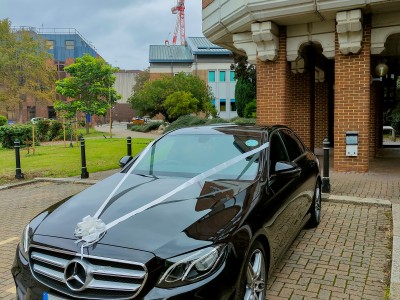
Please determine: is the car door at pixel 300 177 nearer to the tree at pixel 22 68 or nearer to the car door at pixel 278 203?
the car door at pixel 278 203

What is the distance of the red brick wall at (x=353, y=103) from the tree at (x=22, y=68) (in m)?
45.8

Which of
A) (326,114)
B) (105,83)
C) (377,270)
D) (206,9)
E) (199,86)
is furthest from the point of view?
(199,86)

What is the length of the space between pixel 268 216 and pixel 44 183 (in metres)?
8.36

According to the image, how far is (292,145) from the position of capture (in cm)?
526

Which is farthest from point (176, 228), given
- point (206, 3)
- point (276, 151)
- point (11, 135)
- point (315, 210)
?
point (11, 135)

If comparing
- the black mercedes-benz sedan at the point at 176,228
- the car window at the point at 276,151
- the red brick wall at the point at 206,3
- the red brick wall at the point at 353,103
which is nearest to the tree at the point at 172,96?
the red brick wall at the point at 206,3

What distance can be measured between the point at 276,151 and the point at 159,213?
182 centimetres

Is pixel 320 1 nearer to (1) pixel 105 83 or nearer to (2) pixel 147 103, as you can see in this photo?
(1) pixel 105 83

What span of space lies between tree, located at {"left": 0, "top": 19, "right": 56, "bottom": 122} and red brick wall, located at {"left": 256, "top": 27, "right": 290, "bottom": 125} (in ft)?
144

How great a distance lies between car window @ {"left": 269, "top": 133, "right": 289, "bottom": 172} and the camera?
4.14 meters

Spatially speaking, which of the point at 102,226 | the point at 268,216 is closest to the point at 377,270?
the point at 268,216

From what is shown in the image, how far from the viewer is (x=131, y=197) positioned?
11.3 feet

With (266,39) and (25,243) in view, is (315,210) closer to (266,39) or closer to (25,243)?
(25,243)

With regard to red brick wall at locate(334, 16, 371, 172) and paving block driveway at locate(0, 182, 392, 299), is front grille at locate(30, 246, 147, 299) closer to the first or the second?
paving block driveway at locate(0, 182, 392, 299)
